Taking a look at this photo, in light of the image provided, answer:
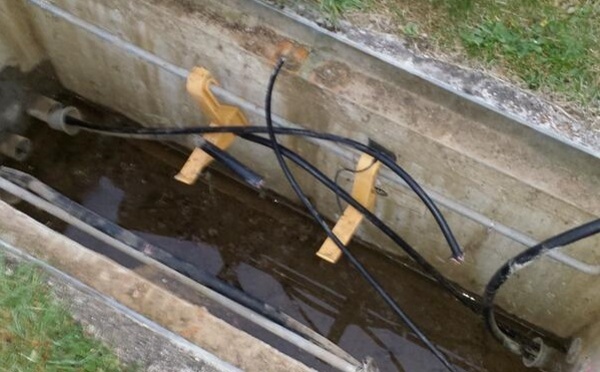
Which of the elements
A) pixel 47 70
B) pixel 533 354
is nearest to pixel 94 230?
pixel 47 70

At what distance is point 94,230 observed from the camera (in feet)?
9.20

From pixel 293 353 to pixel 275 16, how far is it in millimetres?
1378

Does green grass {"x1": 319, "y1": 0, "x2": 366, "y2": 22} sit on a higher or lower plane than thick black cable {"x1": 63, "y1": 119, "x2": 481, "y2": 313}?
higher

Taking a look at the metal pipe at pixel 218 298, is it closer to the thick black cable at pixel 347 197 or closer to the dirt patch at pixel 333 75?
the thick black cable at pixel 347 197

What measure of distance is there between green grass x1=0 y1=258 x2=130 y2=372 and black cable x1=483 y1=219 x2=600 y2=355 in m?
1.29

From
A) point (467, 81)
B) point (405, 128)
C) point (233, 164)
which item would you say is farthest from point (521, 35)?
point (233, 164)

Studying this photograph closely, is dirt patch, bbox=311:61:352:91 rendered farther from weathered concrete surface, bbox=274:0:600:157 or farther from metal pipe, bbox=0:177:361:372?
metal pipe, bbox=0:177:361:372

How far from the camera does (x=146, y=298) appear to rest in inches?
88.4

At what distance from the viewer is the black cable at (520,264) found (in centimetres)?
220

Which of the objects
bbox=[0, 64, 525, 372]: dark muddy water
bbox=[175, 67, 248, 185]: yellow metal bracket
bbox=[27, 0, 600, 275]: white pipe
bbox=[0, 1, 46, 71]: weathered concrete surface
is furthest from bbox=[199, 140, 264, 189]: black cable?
bbox=[0, 1, 46, 71]: weathered concrete surface

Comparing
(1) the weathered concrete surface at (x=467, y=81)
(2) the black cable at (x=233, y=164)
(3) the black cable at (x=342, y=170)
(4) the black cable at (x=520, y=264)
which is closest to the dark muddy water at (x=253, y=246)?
(4) the black cable at (x=520, y=264)

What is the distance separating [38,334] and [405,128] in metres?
1.36

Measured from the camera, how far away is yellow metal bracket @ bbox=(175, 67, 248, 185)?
276 centimetres

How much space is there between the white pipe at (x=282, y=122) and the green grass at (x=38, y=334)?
3.61 ft
